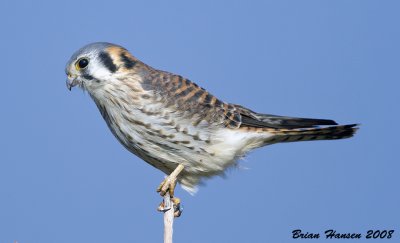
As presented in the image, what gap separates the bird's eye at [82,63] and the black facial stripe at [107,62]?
113 mm

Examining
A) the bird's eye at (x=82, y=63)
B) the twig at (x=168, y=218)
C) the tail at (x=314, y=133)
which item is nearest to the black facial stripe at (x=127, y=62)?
the bird's eye at (x=82, y=63)

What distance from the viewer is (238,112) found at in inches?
209

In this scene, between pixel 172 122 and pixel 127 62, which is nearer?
pixel 172 122

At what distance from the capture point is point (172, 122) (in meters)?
4.95

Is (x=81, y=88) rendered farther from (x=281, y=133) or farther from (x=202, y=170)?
(x=281, y=133)

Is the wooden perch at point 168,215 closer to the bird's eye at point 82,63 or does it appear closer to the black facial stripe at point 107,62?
the black facial stripe at point 107,62

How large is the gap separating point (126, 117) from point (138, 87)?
0.79ft

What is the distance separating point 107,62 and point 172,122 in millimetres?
671

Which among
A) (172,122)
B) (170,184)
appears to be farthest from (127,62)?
(170,184)

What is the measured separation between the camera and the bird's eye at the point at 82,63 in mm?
5031

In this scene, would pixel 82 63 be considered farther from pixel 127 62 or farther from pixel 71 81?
pixel 127 62

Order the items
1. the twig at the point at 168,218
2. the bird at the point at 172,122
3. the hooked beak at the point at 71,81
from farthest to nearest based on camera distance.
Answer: the hooked beak at the point at 71,81
the bird at the point at 172,122
the twig at the point at 168,218

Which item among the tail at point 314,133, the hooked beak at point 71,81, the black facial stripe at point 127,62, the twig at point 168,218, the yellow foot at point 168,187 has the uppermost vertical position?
the black facial stripe at point 127,62

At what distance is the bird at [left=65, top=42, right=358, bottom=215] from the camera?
4.94 m
